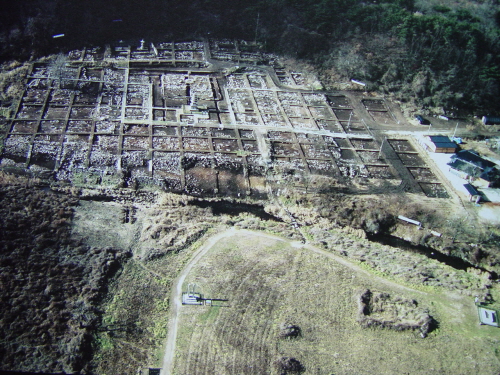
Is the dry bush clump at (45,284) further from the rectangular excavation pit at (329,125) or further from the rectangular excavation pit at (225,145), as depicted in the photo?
the rectangular excavation pit at (329,125)

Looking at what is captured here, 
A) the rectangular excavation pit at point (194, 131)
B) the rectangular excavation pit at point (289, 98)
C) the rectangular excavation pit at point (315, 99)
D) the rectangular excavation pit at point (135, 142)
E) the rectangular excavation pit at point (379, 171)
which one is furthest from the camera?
the rectangular excavation pit at point (315, 99)

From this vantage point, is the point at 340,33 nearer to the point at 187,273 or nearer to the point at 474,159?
the point at 474,159

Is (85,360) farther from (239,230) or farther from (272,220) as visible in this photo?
(272,220)

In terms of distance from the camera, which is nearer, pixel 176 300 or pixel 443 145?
pixel 176 300

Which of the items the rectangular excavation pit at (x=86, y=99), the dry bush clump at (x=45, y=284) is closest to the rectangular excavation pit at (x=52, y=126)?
the rectangular excavation pit at (x=86, y=99)

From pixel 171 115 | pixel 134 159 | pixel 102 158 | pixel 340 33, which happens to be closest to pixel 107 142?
pixel 102 158
